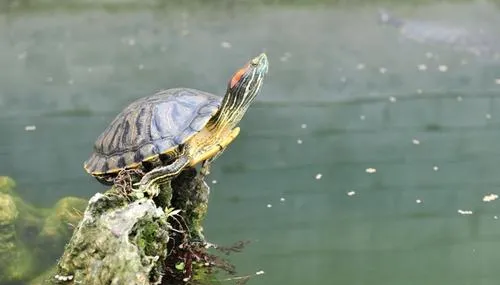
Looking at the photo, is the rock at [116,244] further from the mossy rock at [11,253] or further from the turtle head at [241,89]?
the mossy rock at [11,253]

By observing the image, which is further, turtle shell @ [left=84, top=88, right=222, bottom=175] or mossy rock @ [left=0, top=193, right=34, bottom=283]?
mossy rock @ [left=0, top=193, right=34, bottom=283]

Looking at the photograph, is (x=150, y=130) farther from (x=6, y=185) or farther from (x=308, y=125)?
(x=308, y=125)

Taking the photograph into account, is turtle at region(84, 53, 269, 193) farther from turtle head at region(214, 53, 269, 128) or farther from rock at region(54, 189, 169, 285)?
rock at region(54, 189, 169, 285)

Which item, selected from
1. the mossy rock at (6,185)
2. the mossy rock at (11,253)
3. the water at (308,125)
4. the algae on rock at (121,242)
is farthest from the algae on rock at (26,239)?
the algae on rock at (121,242)

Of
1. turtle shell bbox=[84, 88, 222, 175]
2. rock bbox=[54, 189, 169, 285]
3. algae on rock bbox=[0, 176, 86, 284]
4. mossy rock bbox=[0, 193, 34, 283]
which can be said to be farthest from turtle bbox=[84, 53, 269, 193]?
mossy rock bbox=[0, 193, 34, 283]

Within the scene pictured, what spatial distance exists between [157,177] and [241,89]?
1.23ft

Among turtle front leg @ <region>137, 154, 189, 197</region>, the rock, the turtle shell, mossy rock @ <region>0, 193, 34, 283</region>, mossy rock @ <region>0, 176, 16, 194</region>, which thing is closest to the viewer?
the rock

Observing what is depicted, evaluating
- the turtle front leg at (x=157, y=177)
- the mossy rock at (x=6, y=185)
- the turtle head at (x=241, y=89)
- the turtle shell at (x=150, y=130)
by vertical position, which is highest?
the turtle head at (x=241, y=89)

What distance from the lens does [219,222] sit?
2904 millimetres

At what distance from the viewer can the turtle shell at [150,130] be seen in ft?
5.78

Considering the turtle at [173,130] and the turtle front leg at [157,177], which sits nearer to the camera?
the turtle front leg at [157,177]

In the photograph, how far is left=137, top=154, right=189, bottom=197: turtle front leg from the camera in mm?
1633

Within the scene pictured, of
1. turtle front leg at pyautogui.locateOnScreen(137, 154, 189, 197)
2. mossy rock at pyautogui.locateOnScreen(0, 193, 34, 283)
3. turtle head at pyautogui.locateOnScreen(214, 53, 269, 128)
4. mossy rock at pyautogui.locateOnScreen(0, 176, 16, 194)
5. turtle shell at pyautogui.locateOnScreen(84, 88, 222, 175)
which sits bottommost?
mossy rock at pyautogui.locateOnScreen(0, 193, 34, 283)

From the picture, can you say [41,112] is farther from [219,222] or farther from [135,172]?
[135,172]
